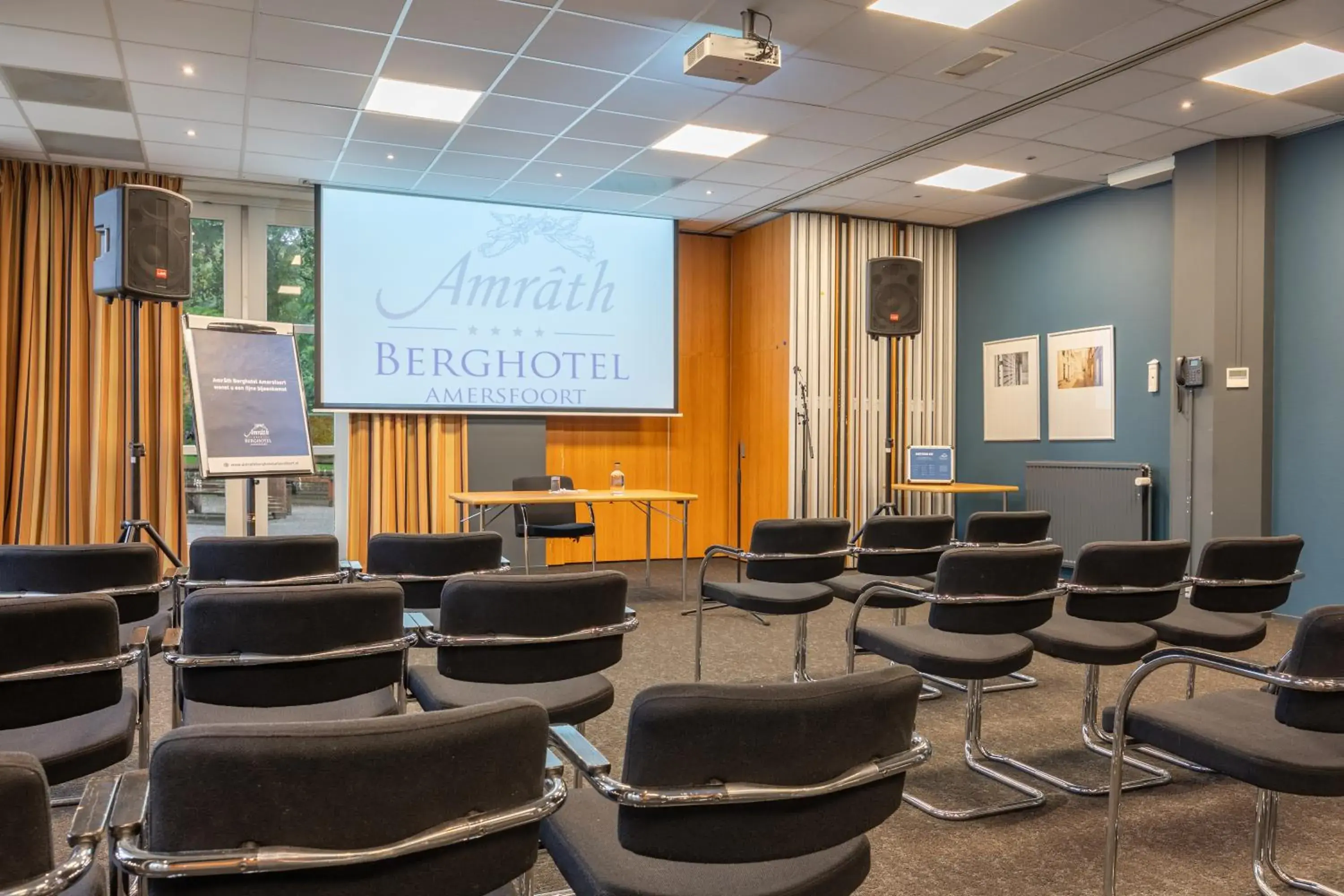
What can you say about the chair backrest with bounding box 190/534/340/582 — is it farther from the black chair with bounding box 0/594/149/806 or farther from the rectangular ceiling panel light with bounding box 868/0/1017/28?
the rectangular ceiling panel light with bounding box 868/0/1017/28

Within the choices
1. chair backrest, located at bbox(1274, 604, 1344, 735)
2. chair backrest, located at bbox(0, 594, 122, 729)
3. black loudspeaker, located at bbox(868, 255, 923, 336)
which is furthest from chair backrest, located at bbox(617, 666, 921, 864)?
black loudspeaker, located at bbox(868, 255, 923, 336)

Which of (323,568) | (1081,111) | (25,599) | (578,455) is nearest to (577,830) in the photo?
(25,599)

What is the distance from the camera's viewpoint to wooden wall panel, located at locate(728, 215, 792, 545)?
26.6 ft

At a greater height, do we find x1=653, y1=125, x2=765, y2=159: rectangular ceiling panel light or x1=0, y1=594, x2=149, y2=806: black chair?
x1=653, y1=125, x2=765, y2=159: rectangular ceiling panel light

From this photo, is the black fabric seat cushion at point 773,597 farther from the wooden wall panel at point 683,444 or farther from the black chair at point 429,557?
the wooden wall panel at point 683,444

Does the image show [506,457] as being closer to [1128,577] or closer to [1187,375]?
[1187,375]

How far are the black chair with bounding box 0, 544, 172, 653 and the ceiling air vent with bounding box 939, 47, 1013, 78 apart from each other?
4.48 m

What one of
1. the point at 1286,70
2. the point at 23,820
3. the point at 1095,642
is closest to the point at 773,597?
the point at 1095,642

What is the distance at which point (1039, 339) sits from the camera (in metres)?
7.72

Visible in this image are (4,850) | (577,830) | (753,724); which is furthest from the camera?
(577,830)

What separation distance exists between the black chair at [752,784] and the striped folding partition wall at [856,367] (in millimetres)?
6359

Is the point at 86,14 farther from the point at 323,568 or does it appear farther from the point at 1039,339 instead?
the point at 1039,339

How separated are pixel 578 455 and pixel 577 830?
22.3 ft

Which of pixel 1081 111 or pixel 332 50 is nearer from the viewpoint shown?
pixel 332 50
